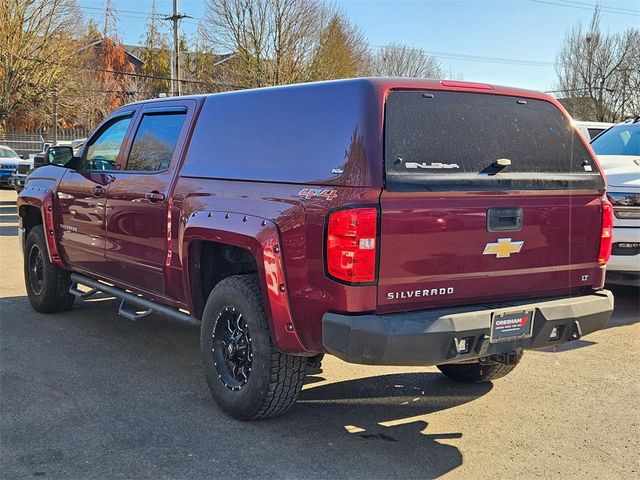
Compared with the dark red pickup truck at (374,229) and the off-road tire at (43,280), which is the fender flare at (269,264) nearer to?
the dark red pickup truck at (374,229)

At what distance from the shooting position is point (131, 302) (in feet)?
17.0

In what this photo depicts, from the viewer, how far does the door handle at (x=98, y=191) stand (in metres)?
5.38

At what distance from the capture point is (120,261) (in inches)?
207

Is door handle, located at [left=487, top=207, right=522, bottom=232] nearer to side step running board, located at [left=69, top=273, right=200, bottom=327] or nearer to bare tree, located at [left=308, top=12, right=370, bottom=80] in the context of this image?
side step running board, located at [left=69, top=273, right=200, bottom=327]

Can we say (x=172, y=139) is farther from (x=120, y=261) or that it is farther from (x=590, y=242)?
(x=590, y=242)

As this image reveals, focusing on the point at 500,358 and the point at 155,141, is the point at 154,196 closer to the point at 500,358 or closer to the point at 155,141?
the point at 155,141

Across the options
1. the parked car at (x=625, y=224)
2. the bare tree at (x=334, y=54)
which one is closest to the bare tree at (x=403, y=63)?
the bare tree at (x=334, y=54)

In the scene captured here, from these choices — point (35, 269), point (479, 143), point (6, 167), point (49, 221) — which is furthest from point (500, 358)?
point (6, 167)

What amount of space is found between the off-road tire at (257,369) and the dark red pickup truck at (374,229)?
0.03 feet

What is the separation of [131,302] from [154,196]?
1.01 meters

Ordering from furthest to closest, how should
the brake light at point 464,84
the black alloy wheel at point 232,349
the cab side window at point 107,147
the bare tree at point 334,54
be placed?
the bare tree at point 334,54 < the cab side window at point 107,147 < the black alloy wheel at point 232,349 < the brake light at point 464,84

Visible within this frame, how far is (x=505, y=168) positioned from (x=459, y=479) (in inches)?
67.3

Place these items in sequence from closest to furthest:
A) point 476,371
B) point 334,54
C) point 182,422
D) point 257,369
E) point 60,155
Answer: point 257,369, point 182,422, point 476,371, point 60,155, point 334,54


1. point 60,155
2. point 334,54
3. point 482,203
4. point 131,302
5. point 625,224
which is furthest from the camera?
point 334,54
